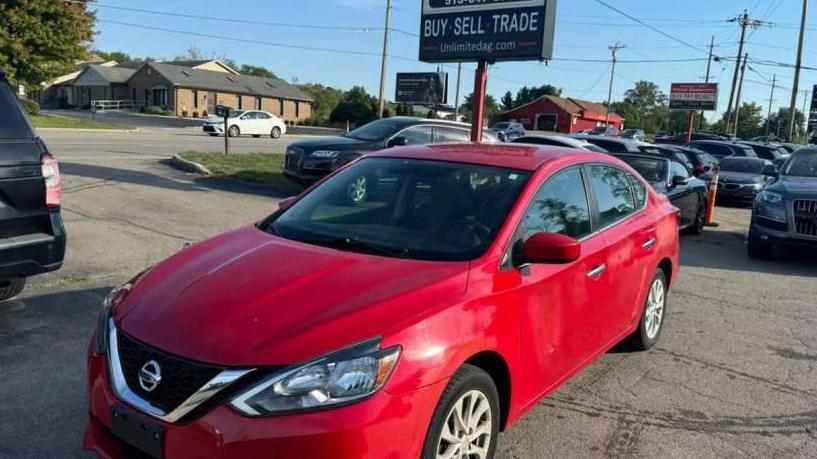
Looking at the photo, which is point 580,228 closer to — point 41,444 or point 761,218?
point 41,444

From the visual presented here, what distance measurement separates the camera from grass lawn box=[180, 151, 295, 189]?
14.3 meters

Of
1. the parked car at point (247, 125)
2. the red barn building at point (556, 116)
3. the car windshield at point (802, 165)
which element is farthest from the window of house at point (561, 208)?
the red barn building at point (556, 116)

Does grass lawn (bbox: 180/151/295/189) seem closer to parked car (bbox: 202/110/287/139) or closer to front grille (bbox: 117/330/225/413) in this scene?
front grille (bbox: 117/330/225/413)

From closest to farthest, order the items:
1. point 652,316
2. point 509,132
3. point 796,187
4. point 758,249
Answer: point 652,316 → point 796,187 → point 758,249 → point 509,132

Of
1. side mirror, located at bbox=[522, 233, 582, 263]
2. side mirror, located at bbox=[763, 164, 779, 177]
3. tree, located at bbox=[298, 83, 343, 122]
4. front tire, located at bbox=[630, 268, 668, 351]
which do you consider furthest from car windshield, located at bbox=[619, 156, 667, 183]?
tree, located at bbox=[298, 83, 343, 122]

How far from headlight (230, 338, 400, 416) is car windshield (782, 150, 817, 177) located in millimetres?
10044

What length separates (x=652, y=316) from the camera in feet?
17.4

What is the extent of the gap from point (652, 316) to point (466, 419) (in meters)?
2.88

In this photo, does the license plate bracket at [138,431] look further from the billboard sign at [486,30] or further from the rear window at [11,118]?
the billboard sign at [486,30]

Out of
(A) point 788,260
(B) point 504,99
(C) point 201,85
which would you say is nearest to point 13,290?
(A) point 788,260

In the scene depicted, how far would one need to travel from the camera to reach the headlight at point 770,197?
9391 millimetres

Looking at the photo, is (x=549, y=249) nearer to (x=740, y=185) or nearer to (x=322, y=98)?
(x=740, y=185)

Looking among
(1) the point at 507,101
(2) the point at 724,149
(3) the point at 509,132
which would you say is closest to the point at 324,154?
(2) the point at 724,149

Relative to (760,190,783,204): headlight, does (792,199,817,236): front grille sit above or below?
below
